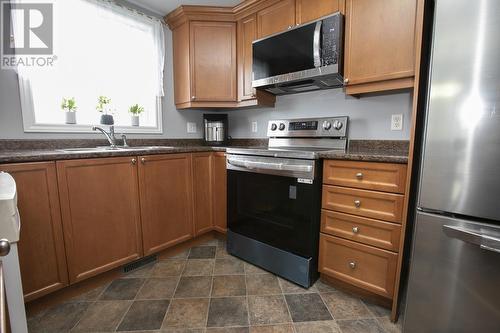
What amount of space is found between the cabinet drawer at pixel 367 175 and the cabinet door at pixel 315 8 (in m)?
1.04

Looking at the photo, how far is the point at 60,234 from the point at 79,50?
4.80 ft

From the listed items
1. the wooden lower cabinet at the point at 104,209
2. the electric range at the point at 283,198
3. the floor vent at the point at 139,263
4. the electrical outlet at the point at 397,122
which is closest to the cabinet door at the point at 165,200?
the wooden lower cabinet at the point at 104,209

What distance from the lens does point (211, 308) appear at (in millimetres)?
1383

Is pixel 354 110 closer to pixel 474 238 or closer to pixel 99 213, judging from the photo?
pixel 474 238

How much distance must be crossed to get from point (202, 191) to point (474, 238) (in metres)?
1.77

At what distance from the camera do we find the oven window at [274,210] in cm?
149

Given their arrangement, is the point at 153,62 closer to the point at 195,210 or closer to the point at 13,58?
the point at 13,58

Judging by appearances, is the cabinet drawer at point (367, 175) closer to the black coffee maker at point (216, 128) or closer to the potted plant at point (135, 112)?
the black coffee maker at point (216, 128)

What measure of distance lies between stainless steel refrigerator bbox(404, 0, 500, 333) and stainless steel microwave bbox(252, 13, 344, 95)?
0.65 m

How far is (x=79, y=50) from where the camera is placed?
1.88m

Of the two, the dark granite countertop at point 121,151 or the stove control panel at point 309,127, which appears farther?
the stove control panel at point 309,127

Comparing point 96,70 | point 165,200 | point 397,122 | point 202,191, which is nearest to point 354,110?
point 397,122

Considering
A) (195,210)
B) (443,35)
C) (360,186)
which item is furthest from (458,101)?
(195,210)

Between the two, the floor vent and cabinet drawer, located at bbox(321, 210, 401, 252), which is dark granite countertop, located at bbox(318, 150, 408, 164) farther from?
the floor vent
